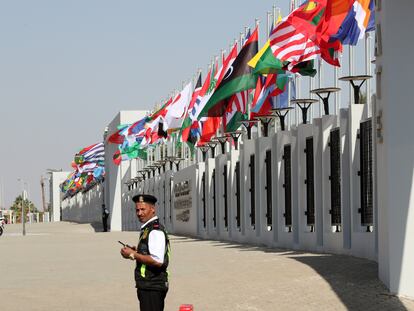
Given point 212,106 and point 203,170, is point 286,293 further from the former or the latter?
point 203,170

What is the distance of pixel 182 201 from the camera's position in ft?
150

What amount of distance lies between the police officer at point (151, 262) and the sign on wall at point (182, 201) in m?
34.2

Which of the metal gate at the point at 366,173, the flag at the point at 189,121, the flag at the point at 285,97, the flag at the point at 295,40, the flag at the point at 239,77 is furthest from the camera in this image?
the flag at the point at 189,121

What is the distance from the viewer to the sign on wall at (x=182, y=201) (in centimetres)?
4344

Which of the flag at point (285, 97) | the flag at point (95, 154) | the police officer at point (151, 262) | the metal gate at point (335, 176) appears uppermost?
the flag at point (95, 154)

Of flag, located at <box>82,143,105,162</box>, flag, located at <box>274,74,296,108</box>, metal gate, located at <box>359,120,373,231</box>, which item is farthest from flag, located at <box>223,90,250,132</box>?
→ flag, located at <box>82,143,105,162</box>

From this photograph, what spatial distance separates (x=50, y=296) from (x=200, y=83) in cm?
2405

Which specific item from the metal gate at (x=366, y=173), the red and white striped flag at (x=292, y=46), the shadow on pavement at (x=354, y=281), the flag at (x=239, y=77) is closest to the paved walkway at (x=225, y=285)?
the shadow on pavement at (x=354, y=281)

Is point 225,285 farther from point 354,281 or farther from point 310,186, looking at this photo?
point 310,186

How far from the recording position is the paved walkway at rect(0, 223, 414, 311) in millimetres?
14609

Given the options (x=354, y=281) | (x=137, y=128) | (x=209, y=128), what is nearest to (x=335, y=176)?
(x=354, y=281)

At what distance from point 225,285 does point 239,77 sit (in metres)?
14.6

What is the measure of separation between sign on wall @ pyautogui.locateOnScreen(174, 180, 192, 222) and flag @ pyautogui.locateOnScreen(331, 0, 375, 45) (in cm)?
2156

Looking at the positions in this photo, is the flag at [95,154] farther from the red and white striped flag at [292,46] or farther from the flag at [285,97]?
the red and white striped flag at [292,46]
